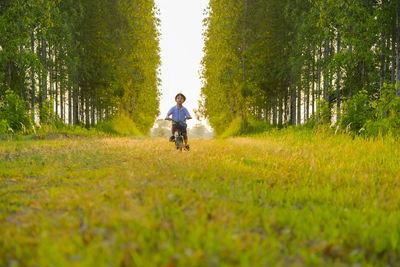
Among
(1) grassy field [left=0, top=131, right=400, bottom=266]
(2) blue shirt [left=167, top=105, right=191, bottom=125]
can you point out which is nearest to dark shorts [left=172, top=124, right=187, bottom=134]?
(2) blue shirt [left=167, top=105, right=191, bottom=125]

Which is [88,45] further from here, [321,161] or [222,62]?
[321,161]

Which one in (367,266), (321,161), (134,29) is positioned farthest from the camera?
(134,29)

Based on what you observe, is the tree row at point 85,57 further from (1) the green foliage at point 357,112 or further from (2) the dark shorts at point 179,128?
(1) the green foliage at point 357,112

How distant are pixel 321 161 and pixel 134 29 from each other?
1027 inches

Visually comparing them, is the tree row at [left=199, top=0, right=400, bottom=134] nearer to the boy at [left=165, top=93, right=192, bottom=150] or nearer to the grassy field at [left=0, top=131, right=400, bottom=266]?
the boy at [left=165, top=93, right=192, bottom=150]

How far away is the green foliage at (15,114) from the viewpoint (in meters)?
13.9

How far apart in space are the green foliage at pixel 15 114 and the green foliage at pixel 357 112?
14186mm

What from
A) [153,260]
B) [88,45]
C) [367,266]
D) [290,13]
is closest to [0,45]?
[88,45]

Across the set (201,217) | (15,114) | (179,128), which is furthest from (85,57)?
(201,217)

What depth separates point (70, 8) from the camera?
21859 mm

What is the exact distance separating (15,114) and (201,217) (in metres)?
14.6

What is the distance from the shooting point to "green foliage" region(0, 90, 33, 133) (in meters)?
13.9

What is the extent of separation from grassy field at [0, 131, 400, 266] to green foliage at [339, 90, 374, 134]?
21.4 feet

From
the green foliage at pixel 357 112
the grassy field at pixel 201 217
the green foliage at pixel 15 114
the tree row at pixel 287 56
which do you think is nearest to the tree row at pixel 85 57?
the green foliage at pixel 15 114
